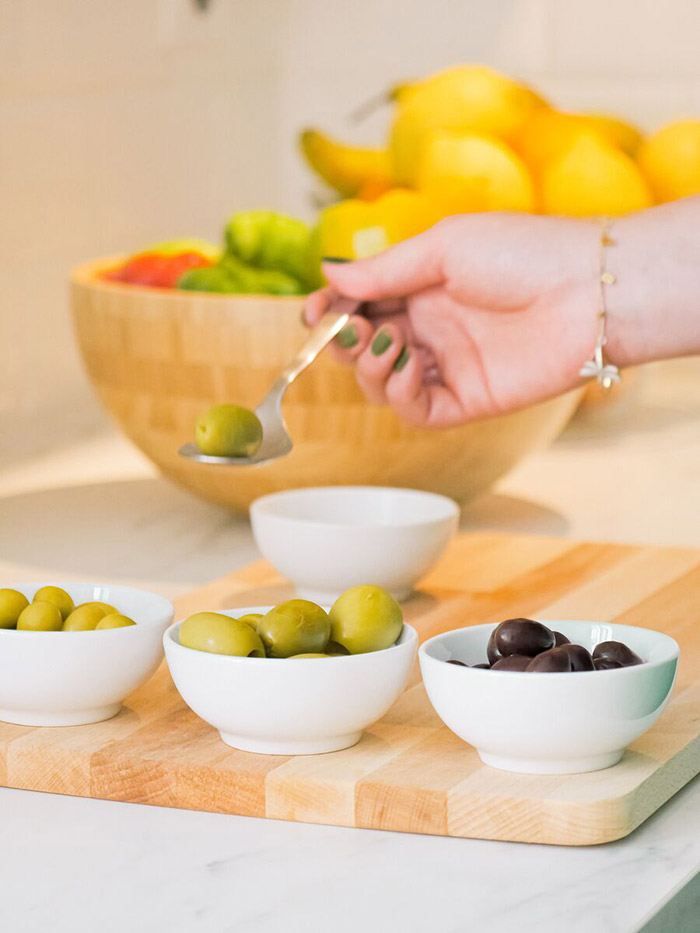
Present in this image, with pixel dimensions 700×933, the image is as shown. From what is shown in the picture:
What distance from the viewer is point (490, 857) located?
2.27 feet

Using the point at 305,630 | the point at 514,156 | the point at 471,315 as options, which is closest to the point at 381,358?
the point at 471,315

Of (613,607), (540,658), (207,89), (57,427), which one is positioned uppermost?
(207,89)

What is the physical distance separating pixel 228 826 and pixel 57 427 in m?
1.08

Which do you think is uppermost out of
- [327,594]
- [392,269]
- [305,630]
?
[392,269]

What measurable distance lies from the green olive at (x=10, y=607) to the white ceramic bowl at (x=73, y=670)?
3cm

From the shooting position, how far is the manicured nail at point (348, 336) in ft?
3.91

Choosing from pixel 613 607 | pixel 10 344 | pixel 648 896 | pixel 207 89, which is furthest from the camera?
pixel 207 89

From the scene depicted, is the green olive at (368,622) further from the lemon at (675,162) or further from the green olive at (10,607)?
the lemon at (675,162)

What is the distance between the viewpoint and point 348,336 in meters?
1.19

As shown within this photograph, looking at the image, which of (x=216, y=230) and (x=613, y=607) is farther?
(x=216, y=230)

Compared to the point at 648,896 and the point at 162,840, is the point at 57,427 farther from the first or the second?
the point at 648,896

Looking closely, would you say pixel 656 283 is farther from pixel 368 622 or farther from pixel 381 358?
pixel 368 622

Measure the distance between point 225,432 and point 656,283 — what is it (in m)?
0.36

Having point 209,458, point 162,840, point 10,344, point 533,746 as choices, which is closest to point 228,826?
point 162,840
